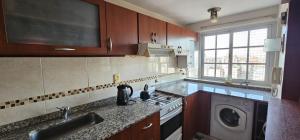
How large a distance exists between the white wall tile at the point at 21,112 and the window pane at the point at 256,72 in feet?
9.79

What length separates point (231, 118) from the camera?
2.07m

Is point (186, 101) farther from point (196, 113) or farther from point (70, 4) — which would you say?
point (70, 4)

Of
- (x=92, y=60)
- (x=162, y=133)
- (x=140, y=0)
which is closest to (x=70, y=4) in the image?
(x=92, y=60)

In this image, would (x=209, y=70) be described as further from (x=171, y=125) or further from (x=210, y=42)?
(x=171, y=125)

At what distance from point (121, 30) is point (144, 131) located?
3.34ft

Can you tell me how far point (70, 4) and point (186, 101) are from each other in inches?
67.4

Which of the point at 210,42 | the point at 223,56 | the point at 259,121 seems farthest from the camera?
the point at 210,42

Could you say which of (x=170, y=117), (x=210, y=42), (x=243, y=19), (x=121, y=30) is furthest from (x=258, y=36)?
(x=121, y=30)

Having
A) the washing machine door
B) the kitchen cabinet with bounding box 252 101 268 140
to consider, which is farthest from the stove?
the kitchen cabinet with bounding box 252 101 268 140

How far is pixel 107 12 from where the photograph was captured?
124 centimetres

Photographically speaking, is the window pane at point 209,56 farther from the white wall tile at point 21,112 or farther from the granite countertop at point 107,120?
the white wall tile at point 21,112

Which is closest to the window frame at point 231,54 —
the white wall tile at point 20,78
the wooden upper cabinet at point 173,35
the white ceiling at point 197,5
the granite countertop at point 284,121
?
the white ceiling at point 197,5

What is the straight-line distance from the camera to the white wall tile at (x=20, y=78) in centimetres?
100

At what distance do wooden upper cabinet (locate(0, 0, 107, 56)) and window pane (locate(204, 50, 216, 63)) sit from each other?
2326 mm
